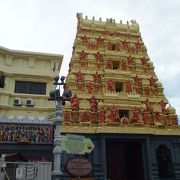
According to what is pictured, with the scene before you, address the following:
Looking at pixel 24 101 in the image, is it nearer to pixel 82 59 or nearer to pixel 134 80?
pixel 82 59

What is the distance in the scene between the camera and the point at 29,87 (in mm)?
26562

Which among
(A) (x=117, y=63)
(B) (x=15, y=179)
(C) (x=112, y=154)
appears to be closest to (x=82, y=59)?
(A) (x=117, y=63)

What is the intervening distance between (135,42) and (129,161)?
44.9 ft

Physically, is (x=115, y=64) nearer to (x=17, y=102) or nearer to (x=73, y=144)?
(x=17, y=102)

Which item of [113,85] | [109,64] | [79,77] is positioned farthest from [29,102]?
[109,64]

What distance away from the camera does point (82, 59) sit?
2634 centimetres

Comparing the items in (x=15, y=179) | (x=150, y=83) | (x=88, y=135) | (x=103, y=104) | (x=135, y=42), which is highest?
(x=135, y=42)

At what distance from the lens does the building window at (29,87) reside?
26297mm

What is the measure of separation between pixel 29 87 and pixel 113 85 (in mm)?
8956

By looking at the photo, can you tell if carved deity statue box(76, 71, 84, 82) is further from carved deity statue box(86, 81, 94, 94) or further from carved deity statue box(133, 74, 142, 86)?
carved deity statue box(133, 74, 142, 86)

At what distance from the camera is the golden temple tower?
23.0 meters

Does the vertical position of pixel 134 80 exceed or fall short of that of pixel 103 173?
it exceeds it

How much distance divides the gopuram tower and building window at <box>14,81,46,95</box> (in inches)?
147

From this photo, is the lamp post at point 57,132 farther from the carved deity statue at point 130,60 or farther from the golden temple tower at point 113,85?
the carved deity statue at point 130,60
